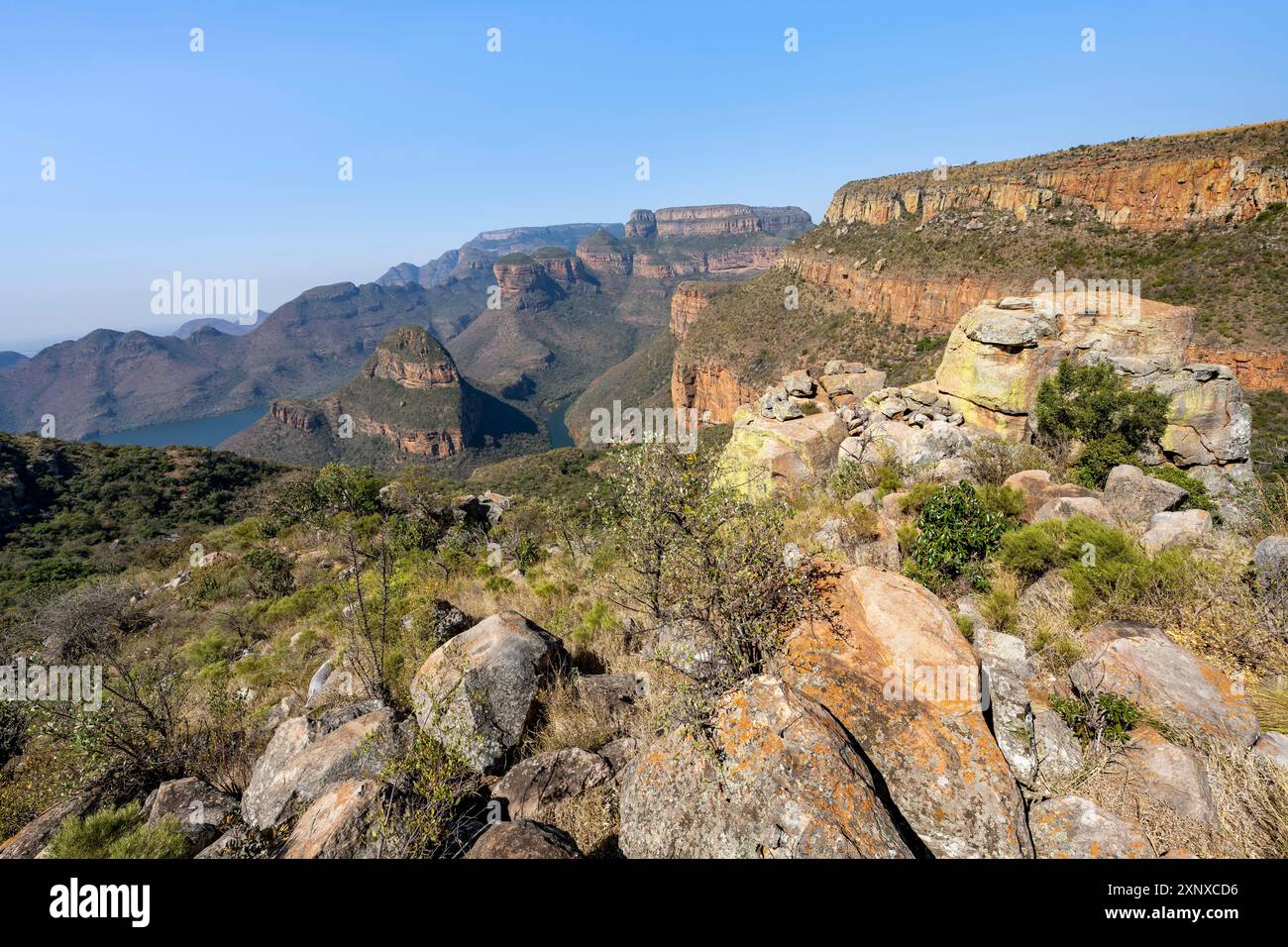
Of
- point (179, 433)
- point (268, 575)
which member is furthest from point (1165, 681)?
point (179, 433)

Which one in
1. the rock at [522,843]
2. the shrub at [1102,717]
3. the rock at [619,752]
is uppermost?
the shrub at [1102,717]

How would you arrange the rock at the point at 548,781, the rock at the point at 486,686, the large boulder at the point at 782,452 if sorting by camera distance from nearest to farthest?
the rock at the point at 548,781 → the rock at the point at 486,686 → the large boulder at the point at 782,452

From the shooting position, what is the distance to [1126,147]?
5478cm

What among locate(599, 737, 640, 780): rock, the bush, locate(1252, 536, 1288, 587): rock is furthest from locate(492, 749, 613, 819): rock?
locate(1252, 536, 1288, 587): rock

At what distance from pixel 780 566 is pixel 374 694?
5553 millimetres

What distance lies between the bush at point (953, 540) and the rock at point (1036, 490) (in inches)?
42.8

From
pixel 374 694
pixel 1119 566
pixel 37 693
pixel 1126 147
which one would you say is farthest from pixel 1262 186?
pixel 37 693

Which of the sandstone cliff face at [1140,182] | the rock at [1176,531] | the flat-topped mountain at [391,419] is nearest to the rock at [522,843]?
the rock at [1176,531]

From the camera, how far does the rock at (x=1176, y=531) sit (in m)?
6.45

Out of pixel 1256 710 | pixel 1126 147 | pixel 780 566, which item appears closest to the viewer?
pixel 1256 710

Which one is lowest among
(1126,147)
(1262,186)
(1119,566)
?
(1119,566)
